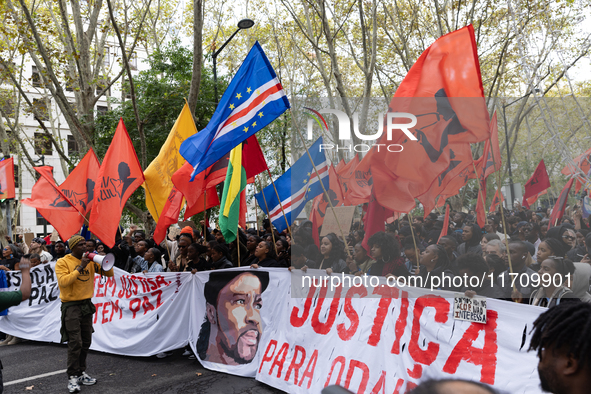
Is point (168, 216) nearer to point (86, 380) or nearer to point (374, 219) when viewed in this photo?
point (86, 380)

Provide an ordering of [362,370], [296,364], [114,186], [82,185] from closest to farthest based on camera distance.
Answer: [362,370], [296,364], [114,186], [82,185]

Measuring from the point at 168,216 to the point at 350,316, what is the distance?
415 cm

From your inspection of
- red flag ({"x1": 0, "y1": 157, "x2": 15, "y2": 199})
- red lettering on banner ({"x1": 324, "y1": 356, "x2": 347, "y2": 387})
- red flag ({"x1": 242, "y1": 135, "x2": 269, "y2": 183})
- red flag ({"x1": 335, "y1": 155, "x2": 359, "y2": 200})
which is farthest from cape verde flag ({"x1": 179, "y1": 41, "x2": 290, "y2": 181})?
red flag ({"x1": 0, "y1": 157, "x2": 15, "y2": 199})

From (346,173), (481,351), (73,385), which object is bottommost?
(73,385)

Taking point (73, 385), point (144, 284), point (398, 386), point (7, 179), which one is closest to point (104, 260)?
point (73, 385)

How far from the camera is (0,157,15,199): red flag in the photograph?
10.9 meters

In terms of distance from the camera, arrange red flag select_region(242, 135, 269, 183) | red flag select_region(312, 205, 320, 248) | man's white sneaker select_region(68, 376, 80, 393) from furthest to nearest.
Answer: red flag select_region(312, 205, 320, 248) → red flag select_region(242, 135, 269, 183) → man's white sneaker select_region(68, 376, 80, 393)

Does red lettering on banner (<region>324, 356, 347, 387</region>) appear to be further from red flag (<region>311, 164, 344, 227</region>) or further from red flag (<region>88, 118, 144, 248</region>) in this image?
red flag (<region>311, 164, 344, 227</region>)

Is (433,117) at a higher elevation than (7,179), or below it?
higher

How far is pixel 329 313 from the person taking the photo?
4.61 m

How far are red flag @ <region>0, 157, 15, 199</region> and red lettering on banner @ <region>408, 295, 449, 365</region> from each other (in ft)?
33.8

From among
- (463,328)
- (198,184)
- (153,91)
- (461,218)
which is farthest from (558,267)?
(153,91)

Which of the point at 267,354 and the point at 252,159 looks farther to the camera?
the point at 252,159

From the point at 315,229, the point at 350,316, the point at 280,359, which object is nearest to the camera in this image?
the point at 350,316
